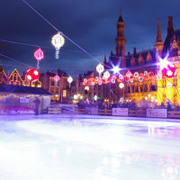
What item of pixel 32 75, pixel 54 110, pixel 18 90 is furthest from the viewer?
pixel 54 110

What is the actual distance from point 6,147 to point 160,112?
750 inches

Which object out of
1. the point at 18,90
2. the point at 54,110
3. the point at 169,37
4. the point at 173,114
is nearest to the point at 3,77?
the point at 18,90

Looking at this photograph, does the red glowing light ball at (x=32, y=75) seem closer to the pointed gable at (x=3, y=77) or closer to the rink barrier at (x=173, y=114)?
the rink barrier at (x=173, y=114)

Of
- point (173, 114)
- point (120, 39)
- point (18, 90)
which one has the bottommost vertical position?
point (173, 114)

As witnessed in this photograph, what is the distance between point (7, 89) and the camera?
28109 millimetres

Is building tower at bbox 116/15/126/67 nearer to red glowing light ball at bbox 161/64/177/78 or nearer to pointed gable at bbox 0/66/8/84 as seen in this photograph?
pointed gable at bbox 0/66/8/84

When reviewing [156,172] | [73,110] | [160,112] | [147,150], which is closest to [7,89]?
[73,110]

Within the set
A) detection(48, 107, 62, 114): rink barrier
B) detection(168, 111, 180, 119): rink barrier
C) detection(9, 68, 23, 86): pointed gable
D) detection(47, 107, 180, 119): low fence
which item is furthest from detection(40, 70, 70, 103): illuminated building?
detection(168, 111, 180, 119): rink barrier

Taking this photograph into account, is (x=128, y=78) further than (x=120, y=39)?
No

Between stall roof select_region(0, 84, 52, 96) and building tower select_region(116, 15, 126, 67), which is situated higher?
building tower select_region(116, 15, 126, 67)

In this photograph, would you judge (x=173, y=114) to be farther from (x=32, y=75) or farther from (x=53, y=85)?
(x=53, y=85)

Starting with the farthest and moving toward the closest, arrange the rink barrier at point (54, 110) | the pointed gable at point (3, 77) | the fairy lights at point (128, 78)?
the pointed gable at point (3, 77)
the rink barrier at point (54, 110)
the fairy lights at point (128, 78)

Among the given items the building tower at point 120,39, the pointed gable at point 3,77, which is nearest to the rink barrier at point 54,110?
the pointed gable at point 3,77

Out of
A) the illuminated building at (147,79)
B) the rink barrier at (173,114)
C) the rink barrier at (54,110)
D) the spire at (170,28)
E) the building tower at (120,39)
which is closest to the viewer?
the rink barrier at (173,114)
